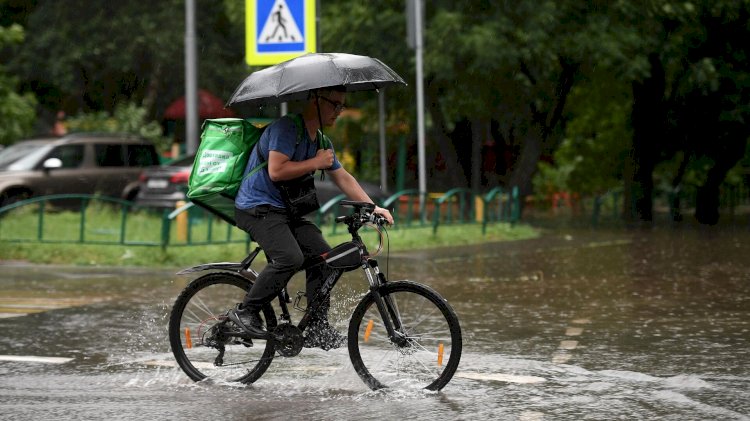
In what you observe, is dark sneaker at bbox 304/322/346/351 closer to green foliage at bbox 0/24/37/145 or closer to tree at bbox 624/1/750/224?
green foliage at bbox 0/24/37/145

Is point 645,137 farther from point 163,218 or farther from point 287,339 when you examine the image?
point 287,339

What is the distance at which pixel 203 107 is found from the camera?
44.5 meters

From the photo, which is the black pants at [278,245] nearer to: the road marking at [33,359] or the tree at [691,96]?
the road marking at [33,359]

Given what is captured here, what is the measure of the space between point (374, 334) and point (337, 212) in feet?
46.3

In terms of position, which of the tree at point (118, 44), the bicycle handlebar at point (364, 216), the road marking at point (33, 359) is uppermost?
the tree at point (118, 44)

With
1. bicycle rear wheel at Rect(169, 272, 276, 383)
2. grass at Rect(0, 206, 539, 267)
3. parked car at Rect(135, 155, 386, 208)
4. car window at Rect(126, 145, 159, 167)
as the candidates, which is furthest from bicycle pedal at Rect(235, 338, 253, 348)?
car window at Rect(126, 145, 159, 167)

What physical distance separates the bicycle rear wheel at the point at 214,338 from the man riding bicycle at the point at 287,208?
0.52 feet

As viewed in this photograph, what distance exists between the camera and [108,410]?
721 cm

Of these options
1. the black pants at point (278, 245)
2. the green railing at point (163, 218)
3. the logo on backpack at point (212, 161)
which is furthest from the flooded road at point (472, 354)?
the green railing at point (163, 218)

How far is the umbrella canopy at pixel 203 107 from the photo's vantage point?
144ft

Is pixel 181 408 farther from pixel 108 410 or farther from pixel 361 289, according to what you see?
pixel 361 289

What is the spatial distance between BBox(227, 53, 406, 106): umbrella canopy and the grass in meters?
8.53

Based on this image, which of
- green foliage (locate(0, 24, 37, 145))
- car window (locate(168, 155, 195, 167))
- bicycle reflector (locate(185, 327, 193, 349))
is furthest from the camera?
car window (locate(168, 155, 195, 167))

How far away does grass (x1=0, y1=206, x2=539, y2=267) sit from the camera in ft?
54.7
